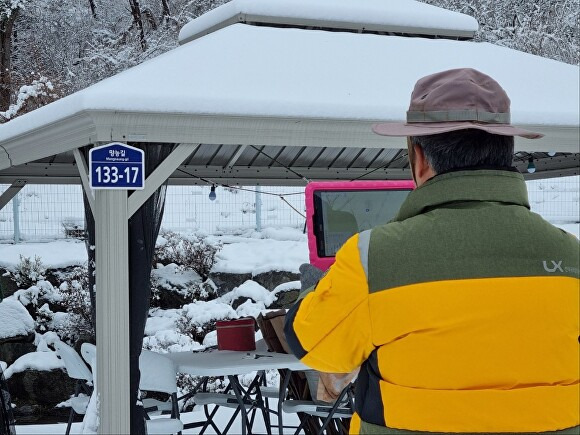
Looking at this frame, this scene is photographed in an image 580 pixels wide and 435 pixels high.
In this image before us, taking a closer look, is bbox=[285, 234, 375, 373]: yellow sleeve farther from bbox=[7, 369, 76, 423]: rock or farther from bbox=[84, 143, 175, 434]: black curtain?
bbox=[7, 369, 76, 423]: rock

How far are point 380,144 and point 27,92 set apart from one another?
1044 centimetres

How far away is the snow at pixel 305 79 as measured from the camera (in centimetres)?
464

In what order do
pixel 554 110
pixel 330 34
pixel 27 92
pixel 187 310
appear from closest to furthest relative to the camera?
1. pixel 554 110
2. pixel 330 34
3. pixel 187 310
4. pixel 27 92

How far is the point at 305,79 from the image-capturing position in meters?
5.23

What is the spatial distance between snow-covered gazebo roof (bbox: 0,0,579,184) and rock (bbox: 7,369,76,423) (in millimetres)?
4681

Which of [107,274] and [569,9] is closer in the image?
[107,274]

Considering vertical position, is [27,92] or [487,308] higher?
[27,92]

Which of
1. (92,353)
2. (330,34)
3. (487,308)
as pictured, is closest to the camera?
(487,308)

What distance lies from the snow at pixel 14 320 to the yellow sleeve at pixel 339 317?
1078 cm

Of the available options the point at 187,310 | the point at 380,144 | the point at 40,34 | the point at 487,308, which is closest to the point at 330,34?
the point at 380,144

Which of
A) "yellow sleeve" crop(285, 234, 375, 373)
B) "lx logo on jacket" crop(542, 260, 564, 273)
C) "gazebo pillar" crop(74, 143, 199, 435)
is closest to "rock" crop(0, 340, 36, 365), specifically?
"gazebo pillar" crop(74, 143, 199, 435)

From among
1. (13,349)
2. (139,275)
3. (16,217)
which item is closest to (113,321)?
(139,275)

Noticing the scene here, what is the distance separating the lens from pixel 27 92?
563 inches

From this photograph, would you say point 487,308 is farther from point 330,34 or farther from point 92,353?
point 330,34
